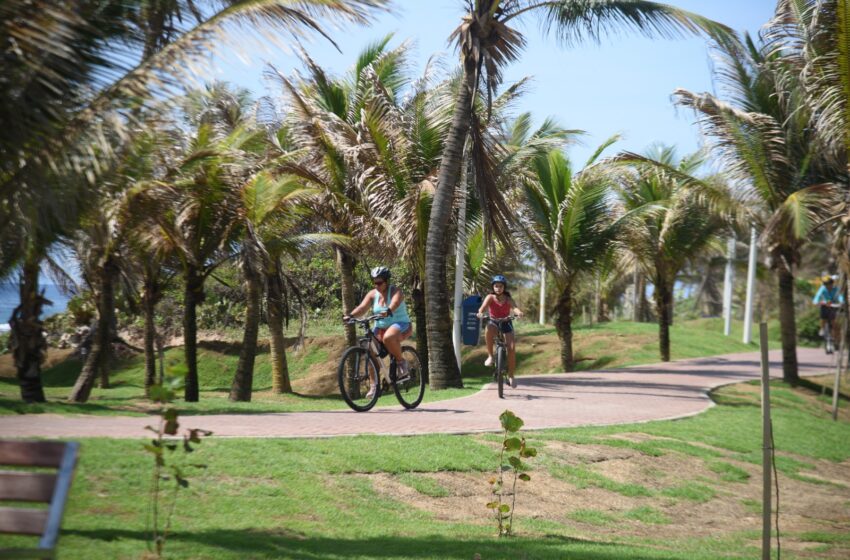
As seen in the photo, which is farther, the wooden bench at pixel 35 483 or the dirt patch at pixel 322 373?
the dirt patch at pixel 322 373

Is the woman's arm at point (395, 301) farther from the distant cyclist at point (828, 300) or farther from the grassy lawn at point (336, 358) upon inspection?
the distant cyclist at point (828, 300)

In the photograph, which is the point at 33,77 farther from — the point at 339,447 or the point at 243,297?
the point at 243,297

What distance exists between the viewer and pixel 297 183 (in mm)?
18844

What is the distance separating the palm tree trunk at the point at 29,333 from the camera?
15070 millimetres

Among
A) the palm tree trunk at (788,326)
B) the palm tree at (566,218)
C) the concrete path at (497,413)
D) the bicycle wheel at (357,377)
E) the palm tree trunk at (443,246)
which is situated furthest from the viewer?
the palm tree at (566,218)

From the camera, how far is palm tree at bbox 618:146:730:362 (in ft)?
80.1

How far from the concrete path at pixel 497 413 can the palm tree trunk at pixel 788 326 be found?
1.10m

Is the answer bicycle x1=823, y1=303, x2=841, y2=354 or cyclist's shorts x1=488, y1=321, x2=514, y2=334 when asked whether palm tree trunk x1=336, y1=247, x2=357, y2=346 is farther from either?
bicycle x1=823, y1=303, x2=841, y2=354

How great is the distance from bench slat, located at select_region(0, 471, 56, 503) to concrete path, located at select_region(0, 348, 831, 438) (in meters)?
5.24

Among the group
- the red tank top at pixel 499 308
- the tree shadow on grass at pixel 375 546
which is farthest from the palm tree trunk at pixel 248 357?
the tree shadow on grass at pixel 375 546

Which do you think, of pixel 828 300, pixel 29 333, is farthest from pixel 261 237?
pixel 828 300

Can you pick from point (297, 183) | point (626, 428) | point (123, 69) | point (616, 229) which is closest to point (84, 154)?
point (123, 69)

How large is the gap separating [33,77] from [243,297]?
2637cm

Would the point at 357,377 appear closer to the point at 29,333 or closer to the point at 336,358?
the point at 29,333
